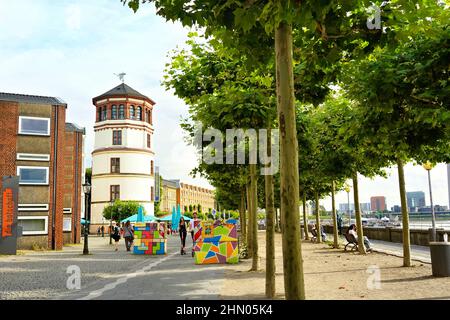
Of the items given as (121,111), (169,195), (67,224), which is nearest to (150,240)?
(67,224)

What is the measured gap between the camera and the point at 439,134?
12.0 meters

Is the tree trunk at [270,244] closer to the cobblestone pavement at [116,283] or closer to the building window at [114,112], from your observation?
the cobblestone pavement at [116,283]

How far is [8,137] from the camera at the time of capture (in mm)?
30953

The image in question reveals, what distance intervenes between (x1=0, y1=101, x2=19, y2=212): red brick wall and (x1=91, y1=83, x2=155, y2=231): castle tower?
39.8m

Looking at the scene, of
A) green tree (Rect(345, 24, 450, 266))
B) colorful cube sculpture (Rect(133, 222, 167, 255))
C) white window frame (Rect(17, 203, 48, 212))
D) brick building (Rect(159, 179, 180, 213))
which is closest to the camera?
green tree (Rect(345, 24, 450, 266))

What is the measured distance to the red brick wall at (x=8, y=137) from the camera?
1215 inches

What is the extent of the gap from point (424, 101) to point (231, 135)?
17.7ft

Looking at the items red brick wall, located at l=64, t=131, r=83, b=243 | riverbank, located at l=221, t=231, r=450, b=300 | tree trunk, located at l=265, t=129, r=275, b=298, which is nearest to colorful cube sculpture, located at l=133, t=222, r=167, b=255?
riverbank, located at l=221, t=231, r=450, b=300

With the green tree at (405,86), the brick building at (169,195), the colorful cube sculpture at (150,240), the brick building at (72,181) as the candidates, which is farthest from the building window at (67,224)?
the brick building at (169,195)

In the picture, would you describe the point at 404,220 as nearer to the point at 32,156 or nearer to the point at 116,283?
the point at 116,283

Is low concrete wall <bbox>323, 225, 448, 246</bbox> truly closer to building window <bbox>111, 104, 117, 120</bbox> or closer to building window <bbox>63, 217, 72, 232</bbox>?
building window <bbox>63, 217, 72, 232</bbox>

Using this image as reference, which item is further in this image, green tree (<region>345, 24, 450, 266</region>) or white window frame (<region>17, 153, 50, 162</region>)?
white window frame (<region>17, 153, 50, 162</region>)

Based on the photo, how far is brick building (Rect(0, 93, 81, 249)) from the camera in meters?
31.0

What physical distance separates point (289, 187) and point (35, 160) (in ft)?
95.3
